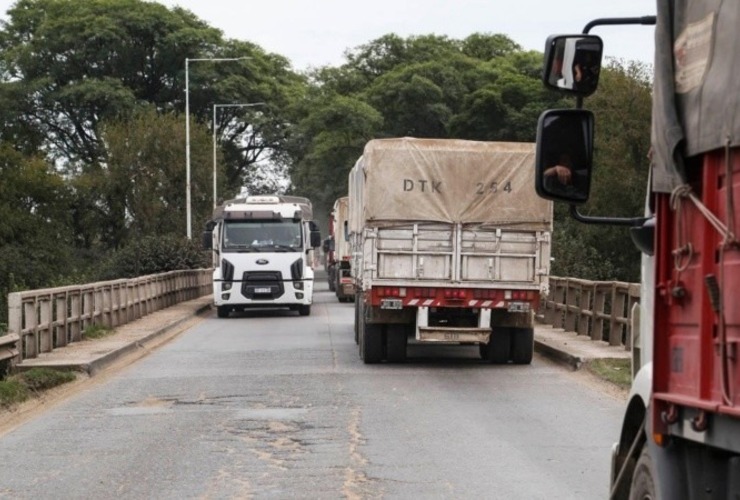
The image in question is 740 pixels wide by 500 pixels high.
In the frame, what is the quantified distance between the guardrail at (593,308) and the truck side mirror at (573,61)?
13.6m

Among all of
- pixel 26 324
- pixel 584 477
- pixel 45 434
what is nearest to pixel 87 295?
pixel 26 324

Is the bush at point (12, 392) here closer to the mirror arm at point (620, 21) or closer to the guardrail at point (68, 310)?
the guardrail at point (68, 310)

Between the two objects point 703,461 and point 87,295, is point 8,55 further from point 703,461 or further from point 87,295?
point 703,461

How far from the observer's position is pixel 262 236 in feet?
121

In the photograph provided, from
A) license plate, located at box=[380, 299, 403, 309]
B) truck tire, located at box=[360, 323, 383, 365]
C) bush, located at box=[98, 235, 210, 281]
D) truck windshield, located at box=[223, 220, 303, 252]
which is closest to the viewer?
license plate, located at box=[380, 299, 403, 309]

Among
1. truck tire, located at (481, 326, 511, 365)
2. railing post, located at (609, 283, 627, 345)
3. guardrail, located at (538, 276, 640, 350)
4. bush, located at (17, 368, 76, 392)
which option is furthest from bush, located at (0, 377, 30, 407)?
railing post, located at (609, 283, 627, 345)

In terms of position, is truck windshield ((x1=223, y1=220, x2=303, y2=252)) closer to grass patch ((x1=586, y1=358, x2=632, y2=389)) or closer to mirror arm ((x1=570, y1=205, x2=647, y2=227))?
grass patch ((x1=586, y1=358, x2=632, y2=389))

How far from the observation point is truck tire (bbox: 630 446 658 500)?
17.8 feet

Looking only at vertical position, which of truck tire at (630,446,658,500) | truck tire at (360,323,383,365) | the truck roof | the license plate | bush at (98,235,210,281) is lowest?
truck tire at (360,323,383,365)

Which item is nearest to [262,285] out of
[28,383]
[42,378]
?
[42,378]

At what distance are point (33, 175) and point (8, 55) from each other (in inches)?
592

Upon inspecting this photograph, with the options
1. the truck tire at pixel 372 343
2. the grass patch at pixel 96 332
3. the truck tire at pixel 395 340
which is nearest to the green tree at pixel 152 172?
the grass patch at pixel 96 332

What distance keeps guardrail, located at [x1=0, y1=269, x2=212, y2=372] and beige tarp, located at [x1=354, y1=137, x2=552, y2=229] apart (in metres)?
4.94

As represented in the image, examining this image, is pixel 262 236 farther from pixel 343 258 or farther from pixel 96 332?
pixel 96 332
